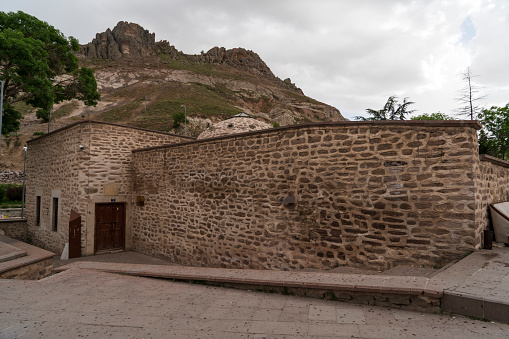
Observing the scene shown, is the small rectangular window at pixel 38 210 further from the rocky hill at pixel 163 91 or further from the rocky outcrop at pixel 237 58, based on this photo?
the rocky outcrop at pixel 237 58

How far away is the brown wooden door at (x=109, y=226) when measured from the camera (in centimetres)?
1024

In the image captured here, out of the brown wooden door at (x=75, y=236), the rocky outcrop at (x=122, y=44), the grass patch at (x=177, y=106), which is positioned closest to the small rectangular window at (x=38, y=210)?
the brown wooden door at (x=75, y=236)

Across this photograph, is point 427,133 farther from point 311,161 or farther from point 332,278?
point 332,278

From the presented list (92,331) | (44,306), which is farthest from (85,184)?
(92,331)

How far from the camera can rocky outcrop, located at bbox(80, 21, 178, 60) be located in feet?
270

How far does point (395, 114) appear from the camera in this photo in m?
22.9

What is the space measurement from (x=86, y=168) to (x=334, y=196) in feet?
29.1

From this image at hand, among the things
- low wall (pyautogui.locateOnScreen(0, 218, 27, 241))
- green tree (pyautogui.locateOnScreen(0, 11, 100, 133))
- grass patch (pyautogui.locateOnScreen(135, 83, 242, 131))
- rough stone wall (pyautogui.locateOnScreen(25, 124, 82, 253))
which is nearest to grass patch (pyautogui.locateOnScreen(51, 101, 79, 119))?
grass patch (pyautogui.locateOnScreen(135, 83, 242, 131))

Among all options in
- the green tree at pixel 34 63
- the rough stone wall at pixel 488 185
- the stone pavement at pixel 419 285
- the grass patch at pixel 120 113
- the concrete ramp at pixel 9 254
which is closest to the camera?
the stone pavement at pixel 419 285

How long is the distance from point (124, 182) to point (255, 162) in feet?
21.2

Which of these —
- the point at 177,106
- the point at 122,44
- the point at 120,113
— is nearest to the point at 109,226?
the point at 177,106

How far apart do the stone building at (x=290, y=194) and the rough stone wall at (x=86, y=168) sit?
47mm

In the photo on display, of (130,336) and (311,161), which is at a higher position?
(311,161)

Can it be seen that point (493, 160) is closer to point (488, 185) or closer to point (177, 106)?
point (488, 185)
